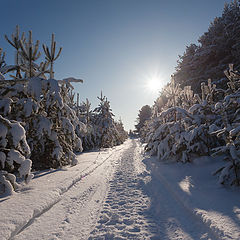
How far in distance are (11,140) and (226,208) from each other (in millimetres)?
4677

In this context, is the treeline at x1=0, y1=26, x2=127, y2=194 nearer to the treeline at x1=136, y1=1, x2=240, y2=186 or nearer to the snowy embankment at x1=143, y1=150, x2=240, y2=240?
the snowy embankment at x1=143, y1=150, x2=240, y2=240

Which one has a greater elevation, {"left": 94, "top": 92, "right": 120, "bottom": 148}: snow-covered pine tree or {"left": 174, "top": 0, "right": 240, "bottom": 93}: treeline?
{"left": 174, "top": 0, "right": 240, "bottom": 93}: treeline

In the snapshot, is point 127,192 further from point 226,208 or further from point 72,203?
point 226,208

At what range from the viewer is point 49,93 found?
561 cm

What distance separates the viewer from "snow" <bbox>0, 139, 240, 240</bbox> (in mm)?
2242

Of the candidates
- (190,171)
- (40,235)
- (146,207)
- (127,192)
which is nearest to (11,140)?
(40,235)

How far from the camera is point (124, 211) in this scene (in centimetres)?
299

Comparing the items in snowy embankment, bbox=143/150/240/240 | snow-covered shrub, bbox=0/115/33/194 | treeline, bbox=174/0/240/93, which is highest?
treeline, bbox=174/0/240/93

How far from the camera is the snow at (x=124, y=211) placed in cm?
224

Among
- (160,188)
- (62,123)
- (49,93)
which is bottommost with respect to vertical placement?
(160,188)

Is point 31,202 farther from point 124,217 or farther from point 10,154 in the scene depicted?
point 124,217

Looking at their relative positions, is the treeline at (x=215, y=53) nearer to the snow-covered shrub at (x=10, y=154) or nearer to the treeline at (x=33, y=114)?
the treeline at (x=33, y=114)

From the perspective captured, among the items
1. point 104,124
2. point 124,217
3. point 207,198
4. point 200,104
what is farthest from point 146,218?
point 104,124

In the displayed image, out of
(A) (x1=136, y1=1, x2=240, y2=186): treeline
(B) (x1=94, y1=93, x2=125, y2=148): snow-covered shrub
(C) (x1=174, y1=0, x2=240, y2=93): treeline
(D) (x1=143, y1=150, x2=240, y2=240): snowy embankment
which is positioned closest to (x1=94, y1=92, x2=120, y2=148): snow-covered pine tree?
(B) (x1=94, y1=93, x2=125, y2=148): snow-covered shrub
